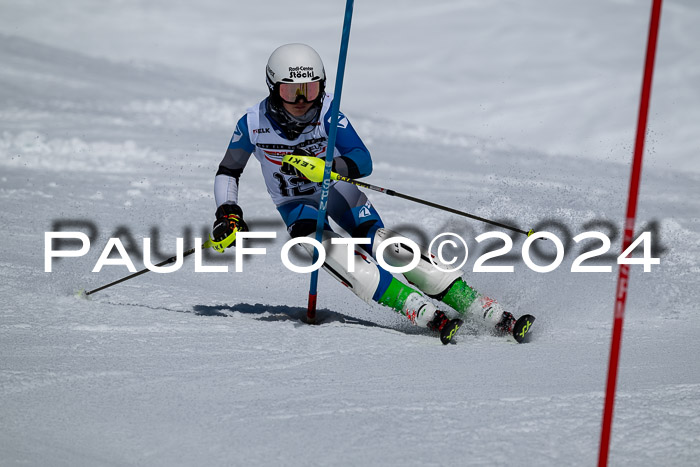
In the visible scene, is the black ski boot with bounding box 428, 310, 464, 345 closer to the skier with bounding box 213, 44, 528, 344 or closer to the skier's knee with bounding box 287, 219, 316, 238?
the skier with bounding box 213, 44, 528, 344

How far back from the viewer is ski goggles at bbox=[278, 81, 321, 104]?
448 centimetres

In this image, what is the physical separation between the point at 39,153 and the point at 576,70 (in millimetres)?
12691

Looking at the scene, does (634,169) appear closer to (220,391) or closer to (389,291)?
(220,391)

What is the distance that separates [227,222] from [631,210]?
2.78m

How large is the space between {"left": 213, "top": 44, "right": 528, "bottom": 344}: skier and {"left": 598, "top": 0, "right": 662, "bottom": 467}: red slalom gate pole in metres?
1.88

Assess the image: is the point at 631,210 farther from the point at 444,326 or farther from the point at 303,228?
the point at 303,228

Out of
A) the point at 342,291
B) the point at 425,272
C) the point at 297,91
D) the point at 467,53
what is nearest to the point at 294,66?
the point at 297,91

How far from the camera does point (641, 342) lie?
4.35 m

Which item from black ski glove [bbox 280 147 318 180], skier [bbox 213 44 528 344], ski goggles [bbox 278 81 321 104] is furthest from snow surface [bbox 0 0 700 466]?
ski goggles [bbox 278 81 321 104]

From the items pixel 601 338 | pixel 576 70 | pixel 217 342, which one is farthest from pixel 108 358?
pixel 576 70

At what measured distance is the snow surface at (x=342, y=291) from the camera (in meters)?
2.96

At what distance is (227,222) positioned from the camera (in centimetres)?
458

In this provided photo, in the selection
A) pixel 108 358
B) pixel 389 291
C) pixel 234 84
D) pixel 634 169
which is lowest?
A: pixel 108 358

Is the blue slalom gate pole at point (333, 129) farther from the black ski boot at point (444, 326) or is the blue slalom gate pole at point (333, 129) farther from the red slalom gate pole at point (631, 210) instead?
the red slalom gate pole at point (631, 210)
